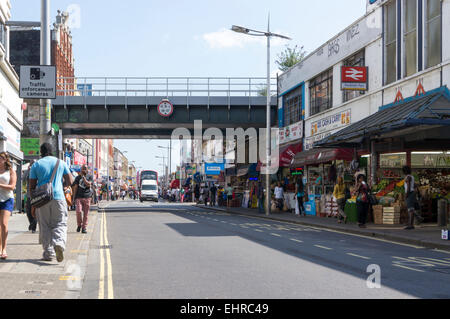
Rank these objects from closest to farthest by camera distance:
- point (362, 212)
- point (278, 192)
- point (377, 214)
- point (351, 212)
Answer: point (362, 212) < point (377, 214) < point (351, 212) < point (278, 192)

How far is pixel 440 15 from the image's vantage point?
1812 centimetres

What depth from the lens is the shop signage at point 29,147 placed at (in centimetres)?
3372

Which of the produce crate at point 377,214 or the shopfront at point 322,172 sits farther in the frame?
the shopfront at point 322,172

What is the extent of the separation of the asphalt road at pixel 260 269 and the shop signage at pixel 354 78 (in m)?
10.5

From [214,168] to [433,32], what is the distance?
38373 millimetres

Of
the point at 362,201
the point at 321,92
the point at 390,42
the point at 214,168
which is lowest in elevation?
the point at 362,201

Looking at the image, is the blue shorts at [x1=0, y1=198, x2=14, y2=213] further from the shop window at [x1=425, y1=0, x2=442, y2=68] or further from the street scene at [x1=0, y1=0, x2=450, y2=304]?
the shop window at [x1=425, y1=0, x2=442, y2=68]

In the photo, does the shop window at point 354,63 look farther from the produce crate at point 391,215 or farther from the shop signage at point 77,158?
the shop signage at point 77,158

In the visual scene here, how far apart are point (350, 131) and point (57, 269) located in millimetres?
14391

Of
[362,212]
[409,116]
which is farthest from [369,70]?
[362,212]

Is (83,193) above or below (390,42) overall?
below

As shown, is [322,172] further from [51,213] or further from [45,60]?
[51,213]

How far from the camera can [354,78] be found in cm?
2333

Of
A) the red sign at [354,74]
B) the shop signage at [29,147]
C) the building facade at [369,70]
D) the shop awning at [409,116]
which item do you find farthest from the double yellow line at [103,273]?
the shop signage at [29,147]
